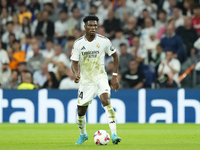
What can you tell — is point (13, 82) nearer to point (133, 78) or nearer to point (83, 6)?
point (133, 78)

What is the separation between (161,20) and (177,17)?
588 mm

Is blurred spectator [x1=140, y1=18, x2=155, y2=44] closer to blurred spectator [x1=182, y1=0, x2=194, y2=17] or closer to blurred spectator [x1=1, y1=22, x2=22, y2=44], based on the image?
blurred spectator [x1=182, y1=0, x2=194, y2=17]

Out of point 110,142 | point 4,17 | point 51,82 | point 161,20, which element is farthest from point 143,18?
point 110,142

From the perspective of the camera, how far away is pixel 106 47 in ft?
28.1

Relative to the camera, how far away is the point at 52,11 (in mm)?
19031

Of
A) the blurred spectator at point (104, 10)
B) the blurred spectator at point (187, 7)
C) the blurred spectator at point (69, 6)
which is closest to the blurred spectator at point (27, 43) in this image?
the blurred spectator at point (69, 6)

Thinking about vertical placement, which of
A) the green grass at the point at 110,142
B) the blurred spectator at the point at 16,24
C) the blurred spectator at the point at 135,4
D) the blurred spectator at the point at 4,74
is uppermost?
the blurred spectator at the point at 135,4

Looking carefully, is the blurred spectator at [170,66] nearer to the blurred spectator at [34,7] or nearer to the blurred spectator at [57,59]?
the blurred spectator at [57,59]

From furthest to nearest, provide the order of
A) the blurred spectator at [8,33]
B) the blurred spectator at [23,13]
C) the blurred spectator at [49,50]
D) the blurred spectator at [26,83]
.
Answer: the blurred spectator at [23,13] < the blurred spectator at [8,33] < the blurred spectator at [49,50] < the blurred spectator at [26,83]

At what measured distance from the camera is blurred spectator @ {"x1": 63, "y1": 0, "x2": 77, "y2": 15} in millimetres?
18984

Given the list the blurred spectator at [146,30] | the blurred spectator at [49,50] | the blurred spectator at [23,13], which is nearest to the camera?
the blurred spectator at [146,30]

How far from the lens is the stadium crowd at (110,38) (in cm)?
1562

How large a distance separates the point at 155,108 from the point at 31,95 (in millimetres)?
4132

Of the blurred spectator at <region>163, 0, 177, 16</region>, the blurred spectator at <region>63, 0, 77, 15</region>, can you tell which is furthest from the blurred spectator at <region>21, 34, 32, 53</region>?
the blurred spectator at <region>163, 0, 177, 16</region>
